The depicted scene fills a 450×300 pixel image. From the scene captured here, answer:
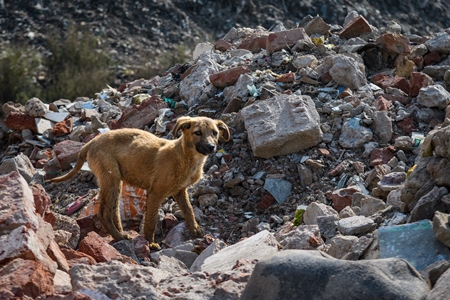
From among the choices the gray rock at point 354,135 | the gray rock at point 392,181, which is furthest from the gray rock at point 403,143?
the gray rock at point 392,181

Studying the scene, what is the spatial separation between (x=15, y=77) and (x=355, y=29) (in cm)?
1078

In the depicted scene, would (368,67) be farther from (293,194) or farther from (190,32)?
(190,32)

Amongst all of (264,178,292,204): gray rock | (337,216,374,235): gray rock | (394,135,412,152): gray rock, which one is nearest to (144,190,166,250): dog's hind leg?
(264,178,292,204): gray rock

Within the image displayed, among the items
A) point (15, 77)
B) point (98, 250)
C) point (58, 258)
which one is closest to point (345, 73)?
point (98, 250)

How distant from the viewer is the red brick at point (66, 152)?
9.59 meters

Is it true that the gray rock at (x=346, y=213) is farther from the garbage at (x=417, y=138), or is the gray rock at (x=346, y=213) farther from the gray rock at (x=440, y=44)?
the gray rock at (x=440, y=44)

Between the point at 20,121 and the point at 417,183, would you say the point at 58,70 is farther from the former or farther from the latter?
the point at 417,183

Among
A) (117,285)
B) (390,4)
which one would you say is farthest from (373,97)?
(390,4)

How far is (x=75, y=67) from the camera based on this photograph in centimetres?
1988

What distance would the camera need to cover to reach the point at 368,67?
10383 mm

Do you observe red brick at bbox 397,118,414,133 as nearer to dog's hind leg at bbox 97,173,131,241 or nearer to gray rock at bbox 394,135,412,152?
gray rock at bbox 394,135,412,152

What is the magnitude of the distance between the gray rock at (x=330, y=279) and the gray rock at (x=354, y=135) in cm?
436

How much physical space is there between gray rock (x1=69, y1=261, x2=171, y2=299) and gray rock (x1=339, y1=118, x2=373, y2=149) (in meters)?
4.22

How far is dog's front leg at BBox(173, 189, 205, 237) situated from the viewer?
764 centimetres
